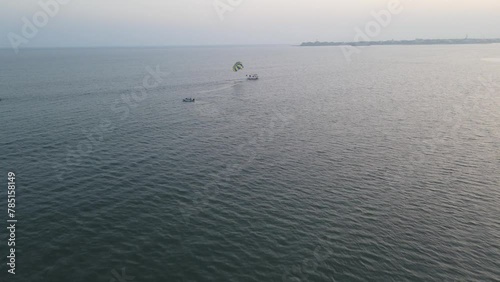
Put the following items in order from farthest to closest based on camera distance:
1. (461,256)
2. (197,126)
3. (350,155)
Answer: (197,126) < (350,155) < (461,256)

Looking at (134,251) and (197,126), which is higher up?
(197,126)

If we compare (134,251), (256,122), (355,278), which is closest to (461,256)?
(355,278)

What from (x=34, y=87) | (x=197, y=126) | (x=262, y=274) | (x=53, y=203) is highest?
(x=34, y=87)

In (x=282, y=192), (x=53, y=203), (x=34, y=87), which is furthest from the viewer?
(x=34, y=87)

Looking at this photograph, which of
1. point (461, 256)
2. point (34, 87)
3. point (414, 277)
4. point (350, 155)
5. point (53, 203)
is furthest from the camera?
point (34, 87)

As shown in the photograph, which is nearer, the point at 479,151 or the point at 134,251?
the point at 134,251

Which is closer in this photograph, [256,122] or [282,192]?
[282,192]

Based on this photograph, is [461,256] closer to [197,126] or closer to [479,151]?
[479,151]

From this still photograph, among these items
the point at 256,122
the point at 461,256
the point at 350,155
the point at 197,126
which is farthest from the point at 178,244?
the point at 256,122

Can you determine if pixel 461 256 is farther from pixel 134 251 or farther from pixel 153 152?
pixel 153 152
